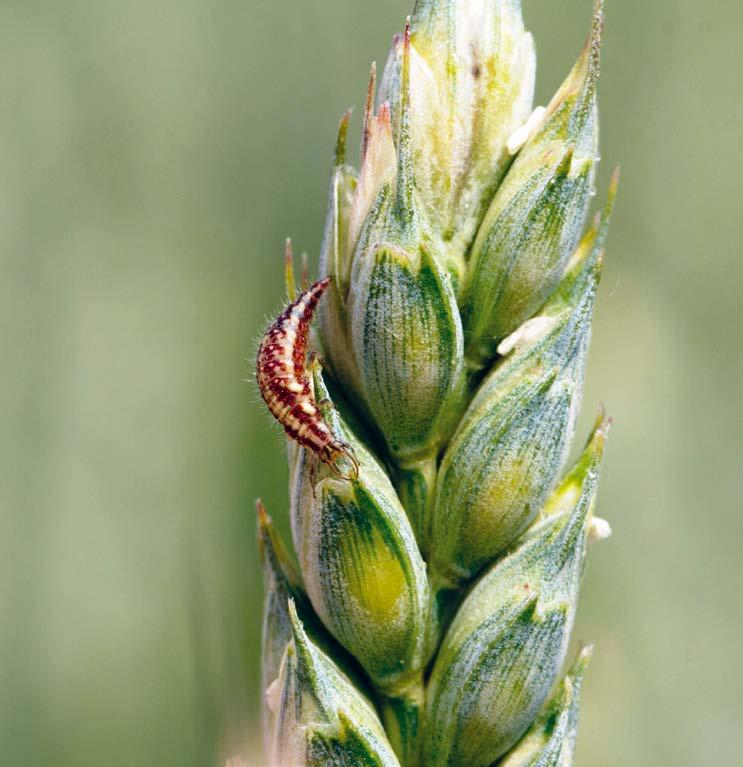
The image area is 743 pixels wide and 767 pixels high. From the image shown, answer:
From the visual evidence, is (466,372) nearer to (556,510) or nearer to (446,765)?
(556,510)

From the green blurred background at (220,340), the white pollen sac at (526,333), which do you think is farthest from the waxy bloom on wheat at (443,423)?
the green blurred background at (220,340)

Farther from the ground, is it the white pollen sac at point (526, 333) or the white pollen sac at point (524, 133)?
the white pollen sac at point (524, 133)

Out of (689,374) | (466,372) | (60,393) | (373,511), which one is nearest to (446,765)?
(373,511)

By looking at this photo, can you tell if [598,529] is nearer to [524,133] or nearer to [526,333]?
[526,333]

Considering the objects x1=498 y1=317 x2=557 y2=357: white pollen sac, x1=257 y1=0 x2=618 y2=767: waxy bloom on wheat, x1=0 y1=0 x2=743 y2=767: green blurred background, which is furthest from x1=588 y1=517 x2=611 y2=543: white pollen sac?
x1=0 y1=0 x2=743 y2=767: green blurred background

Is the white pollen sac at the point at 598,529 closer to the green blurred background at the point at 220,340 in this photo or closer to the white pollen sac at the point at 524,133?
the white pollen sac at the point at 524,133

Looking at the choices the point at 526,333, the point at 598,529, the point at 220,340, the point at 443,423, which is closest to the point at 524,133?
the point at 526,333
